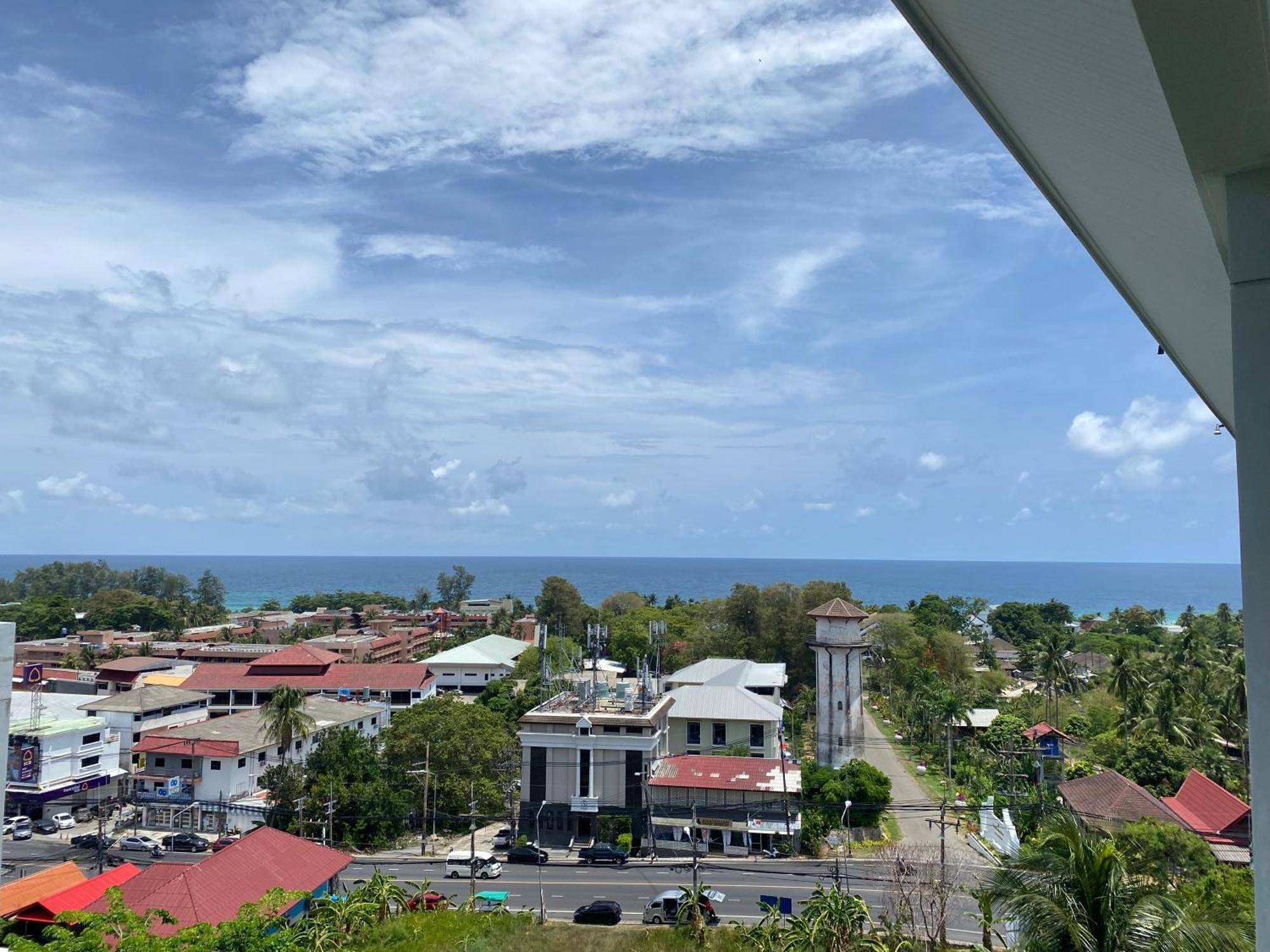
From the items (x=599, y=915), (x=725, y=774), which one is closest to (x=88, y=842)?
(x=599, y=915)

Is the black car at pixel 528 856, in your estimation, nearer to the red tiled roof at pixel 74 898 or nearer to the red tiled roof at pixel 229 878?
the red tiled roof at pixel 229 878

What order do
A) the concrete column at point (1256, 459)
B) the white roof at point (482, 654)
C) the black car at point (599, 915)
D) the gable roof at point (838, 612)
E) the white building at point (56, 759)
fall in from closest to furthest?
the concrete column at point (1256, 459) → the black car at point (599, 915) → the white building at point (56, 759) → the gable roof at point (838, 612) → the white roof at point (482, 654)

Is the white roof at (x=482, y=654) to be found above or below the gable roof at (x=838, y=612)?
below

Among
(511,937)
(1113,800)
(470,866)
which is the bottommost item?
(470,866)

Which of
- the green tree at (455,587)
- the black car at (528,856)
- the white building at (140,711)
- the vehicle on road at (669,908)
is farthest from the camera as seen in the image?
the green tree at (455,587)

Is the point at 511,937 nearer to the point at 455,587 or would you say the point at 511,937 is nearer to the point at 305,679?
the point at 305,679

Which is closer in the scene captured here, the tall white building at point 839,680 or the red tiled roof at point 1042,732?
the tall white building at point 839,680

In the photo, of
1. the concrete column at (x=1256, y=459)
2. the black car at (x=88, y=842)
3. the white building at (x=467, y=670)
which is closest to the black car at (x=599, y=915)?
the black car at (x=88, y=842)
